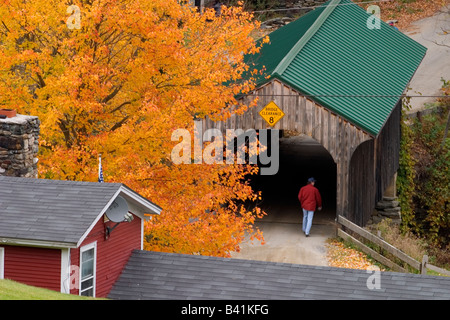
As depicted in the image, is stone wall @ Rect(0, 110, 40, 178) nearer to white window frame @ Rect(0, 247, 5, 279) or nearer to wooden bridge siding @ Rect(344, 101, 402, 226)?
white window frame @ Rect(0, 247, 5, 279)

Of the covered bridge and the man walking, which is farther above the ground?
the covered bridge

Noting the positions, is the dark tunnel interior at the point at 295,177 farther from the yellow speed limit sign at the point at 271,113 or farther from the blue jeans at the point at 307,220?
the yellow speed limit sign at the point at 271,113

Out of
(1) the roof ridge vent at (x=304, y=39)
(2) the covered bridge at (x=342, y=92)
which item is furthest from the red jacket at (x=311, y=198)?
(1) the roof ridge vent at (x=304, y=39)

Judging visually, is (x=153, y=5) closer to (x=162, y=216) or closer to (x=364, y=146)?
(x=162, y=216)

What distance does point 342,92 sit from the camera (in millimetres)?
25719

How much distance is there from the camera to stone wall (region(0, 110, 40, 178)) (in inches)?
703

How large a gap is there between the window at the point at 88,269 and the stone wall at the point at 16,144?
3412mm

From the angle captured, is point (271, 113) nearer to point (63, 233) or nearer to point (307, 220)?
point (307, 220)

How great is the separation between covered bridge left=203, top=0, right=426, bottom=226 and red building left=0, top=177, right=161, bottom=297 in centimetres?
936

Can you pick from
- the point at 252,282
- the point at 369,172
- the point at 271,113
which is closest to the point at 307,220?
the point at 271,113

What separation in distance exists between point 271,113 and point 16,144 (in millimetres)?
9245

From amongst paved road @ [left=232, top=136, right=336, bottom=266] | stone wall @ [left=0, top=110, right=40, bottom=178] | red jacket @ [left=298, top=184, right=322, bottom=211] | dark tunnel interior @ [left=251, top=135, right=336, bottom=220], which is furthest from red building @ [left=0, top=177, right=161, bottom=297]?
dark tunnel interior @ [left=251, top=135, right=336, bottom=220]

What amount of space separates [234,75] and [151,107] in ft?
11.5
